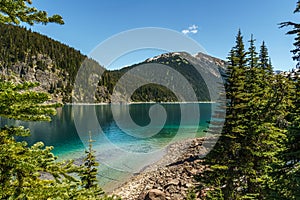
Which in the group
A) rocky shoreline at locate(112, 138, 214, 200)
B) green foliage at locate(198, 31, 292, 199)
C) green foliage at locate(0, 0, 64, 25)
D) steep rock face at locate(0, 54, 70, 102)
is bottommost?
rocky shoreline at locate(112, 138, 214, 200)

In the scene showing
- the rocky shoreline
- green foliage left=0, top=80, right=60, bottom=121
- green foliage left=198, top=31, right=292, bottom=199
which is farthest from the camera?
the rocky shoreline

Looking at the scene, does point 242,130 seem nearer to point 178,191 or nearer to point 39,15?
point 178,191

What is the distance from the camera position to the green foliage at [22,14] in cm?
344

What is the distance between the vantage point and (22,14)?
3.58m

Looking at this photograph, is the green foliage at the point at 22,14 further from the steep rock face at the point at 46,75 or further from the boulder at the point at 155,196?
the steep rock face at the point at 46,75

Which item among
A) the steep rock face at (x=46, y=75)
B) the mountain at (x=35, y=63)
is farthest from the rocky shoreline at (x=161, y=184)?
the mountain at (x=35, y=63)

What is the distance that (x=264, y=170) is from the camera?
15453 mm

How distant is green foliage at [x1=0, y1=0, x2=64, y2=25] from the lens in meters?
3.44

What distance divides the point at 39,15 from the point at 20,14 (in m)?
0.30

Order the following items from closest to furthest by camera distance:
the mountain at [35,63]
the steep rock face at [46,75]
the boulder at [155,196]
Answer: the boulder at [155,196] < the steep rock face at [46,75] < the mountain at [35,63]

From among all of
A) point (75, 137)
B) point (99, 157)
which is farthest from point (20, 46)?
point (99, 157)

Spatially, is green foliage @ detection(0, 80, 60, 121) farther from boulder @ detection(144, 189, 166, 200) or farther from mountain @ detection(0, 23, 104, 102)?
mountain @ detection(0, 23, 104, 102)

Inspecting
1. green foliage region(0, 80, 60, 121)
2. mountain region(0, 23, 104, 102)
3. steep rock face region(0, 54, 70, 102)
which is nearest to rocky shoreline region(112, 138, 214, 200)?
green foliage region(0, 80, 60, 121)

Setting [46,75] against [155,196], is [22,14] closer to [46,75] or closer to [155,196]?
[155,196]
